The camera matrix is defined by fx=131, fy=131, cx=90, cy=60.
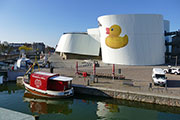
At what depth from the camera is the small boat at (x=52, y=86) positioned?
1420 cm

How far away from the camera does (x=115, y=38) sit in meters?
33.0

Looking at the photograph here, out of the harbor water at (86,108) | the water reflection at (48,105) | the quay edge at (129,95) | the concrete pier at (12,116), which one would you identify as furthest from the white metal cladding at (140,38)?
the concrete pier at (12,116)

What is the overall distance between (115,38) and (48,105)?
24.5 metres

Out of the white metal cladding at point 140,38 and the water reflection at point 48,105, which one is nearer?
the water reflection at point 48,105

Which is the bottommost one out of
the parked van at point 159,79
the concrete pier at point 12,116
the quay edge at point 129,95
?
the quay edge at point 129,95

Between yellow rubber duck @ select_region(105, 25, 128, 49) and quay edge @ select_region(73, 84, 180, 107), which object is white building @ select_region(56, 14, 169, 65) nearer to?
yellow rubber duck @ select_region(105, 25, 128, 49)

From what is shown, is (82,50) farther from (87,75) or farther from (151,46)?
(87,75)

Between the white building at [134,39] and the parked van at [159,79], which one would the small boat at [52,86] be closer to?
the parked van at [159,79]

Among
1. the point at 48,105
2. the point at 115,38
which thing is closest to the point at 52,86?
the point at 48,105

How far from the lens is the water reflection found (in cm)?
1213

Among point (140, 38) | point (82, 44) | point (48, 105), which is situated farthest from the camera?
point (82, 44)

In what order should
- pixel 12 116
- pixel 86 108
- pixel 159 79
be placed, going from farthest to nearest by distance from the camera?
pixel 159 79 < pixel 86 108 < pixel 12 116

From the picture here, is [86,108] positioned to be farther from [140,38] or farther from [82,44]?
[82,44]

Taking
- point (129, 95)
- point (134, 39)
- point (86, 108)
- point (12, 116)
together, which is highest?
point (134, 39)
